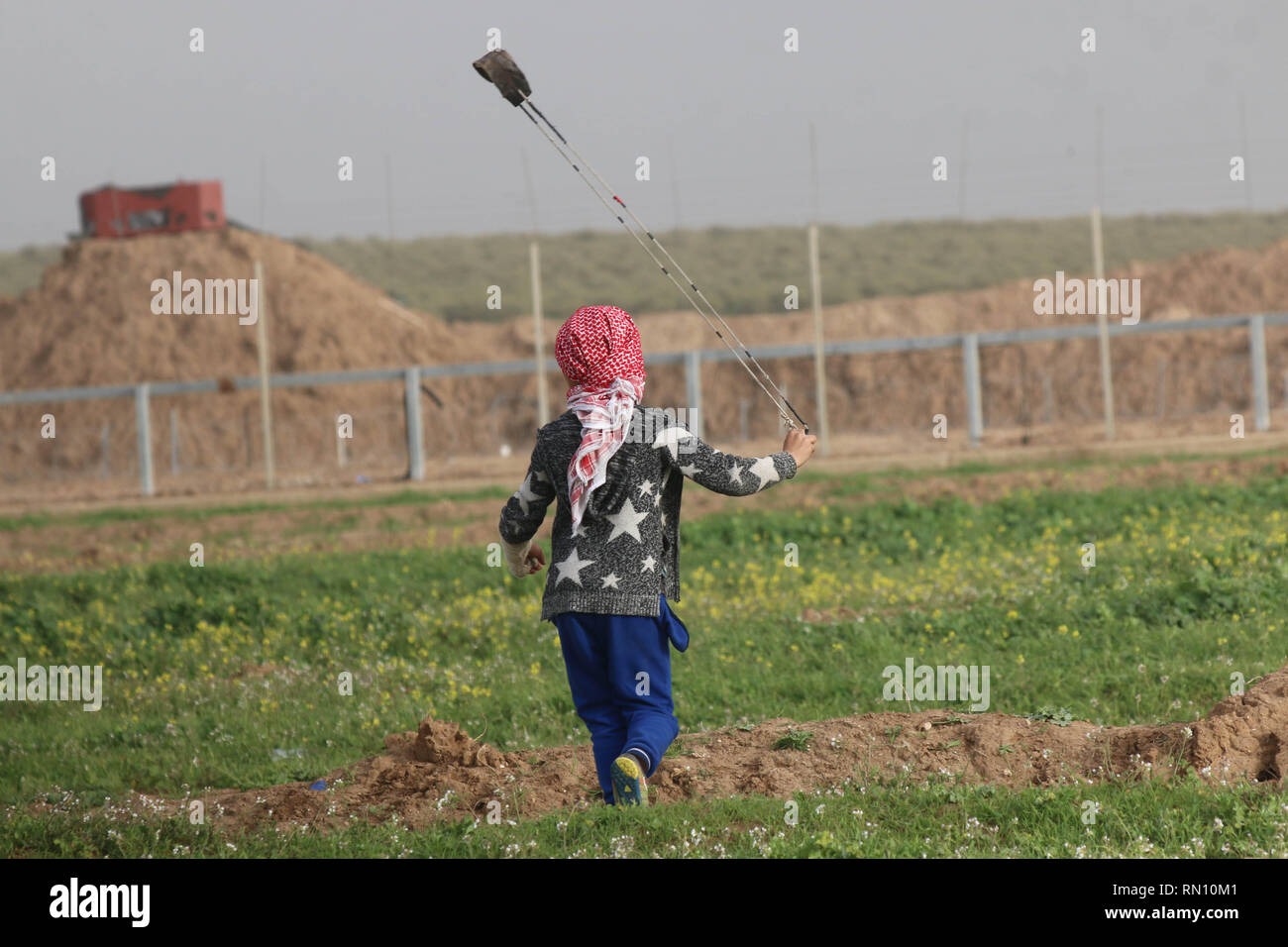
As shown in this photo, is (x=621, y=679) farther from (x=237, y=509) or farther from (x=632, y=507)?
(x=237, y=509)

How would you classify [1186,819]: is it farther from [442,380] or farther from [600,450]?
[442,380]

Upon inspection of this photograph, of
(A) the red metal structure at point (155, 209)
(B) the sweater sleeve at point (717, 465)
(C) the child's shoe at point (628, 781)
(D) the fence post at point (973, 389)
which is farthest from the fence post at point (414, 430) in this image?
(A) the red metal structure at point (155, 209)

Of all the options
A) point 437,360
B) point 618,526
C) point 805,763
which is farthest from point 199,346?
point 618,526

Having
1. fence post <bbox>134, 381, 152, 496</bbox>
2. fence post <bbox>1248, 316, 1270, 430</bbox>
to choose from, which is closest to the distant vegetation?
fence post <bbox>134, 381, 152, 496</bbox>

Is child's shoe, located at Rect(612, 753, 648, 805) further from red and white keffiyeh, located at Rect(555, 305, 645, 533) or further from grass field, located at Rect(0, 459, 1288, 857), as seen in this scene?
red and white keffiyeh, located at Rect(555, 305, 645, 533)

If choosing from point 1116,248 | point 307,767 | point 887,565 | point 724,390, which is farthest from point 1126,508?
point 1116,248

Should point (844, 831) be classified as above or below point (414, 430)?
below

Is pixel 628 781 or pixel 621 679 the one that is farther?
pixel 621 679

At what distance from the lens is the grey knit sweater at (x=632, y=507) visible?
16.9ft

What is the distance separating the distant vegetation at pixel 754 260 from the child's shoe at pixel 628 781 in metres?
39.8

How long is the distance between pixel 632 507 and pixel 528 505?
0.48m

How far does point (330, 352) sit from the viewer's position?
39719 millimetres

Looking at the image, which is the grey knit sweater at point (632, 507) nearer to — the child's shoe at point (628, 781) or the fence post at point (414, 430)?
the child's shoe at point (628, 781)

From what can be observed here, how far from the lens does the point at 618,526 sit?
5.24 metres
